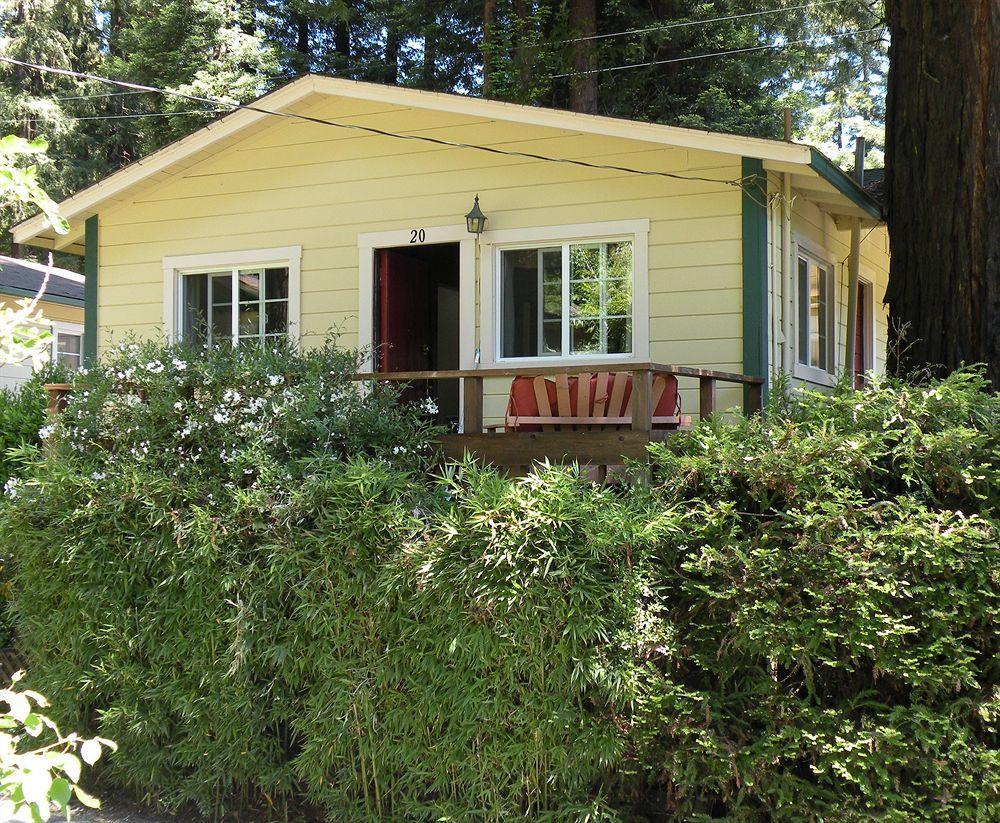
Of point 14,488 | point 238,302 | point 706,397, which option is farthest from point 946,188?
point 238,302

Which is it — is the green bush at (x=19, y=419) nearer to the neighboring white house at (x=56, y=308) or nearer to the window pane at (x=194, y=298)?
the window pane at (x=194, y=298)

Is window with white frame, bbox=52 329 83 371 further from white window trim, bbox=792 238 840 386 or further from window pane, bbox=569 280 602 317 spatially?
white window trim, bbox=792 238 840 386

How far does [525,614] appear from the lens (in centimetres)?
452

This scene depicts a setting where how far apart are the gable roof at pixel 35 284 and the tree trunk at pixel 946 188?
457 inches

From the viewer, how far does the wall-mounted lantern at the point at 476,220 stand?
8836mm

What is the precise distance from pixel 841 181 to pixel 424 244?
371cm

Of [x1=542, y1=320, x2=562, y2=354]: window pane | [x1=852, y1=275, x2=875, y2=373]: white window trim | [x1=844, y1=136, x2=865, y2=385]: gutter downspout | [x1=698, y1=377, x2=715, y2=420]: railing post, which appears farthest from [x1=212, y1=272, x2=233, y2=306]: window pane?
[x1=852, y1=275, x2=875, y2=373]: white window trim

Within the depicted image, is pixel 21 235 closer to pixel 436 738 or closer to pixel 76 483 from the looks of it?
pixel 76 483

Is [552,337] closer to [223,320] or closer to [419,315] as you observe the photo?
[419,315]

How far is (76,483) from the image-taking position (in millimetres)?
5773

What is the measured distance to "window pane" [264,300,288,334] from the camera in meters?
9.79

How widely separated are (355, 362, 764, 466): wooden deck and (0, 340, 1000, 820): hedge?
428 millimetres

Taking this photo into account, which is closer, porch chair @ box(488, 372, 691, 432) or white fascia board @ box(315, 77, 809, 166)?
porch chair @ box(488, 372, 691, 432)

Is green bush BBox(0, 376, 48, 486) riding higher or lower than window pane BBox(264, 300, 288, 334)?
lower
